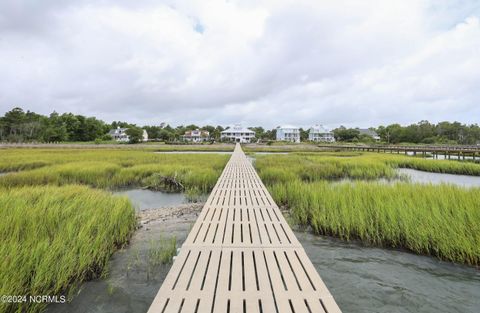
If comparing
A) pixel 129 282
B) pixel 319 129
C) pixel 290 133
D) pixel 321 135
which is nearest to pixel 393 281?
pixel 129 282

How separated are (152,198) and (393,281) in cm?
948

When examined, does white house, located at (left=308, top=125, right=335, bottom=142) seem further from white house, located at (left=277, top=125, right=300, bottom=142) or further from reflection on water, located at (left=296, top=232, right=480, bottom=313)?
reflection on water, located at (left=296, top=232, right=480, bottom=313)

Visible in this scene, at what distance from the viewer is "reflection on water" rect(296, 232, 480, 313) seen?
12.1 ft

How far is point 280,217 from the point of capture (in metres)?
5.52

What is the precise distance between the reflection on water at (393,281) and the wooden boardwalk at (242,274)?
4.09 feet

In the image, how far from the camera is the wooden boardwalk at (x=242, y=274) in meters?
2.54

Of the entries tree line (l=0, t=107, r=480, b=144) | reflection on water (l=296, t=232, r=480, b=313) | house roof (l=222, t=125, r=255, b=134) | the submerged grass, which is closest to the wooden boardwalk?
reflection on water (l=296, t=232, r=480, b=313)

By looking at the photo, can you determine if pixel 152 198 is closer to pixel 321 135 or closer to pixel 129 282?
pixel 129 282

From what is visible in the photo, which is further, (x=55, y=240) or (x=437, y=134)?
(x=437, y=134)

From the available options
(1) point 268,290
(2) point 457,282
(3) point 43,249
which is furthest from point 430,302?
(3) point 43,249

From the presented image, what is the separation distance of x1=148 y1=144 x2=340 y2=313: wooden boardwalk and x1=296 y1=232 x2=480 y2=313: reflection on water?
49.1 inches

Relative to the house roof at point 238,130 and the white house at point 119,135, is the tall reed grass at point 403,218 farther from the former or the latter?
the white house at point 119,135

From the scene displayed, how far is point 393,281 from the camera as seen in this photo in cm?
430

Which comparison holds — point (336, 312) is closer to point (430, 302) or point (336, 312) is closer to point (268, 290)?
point (268, 290)
